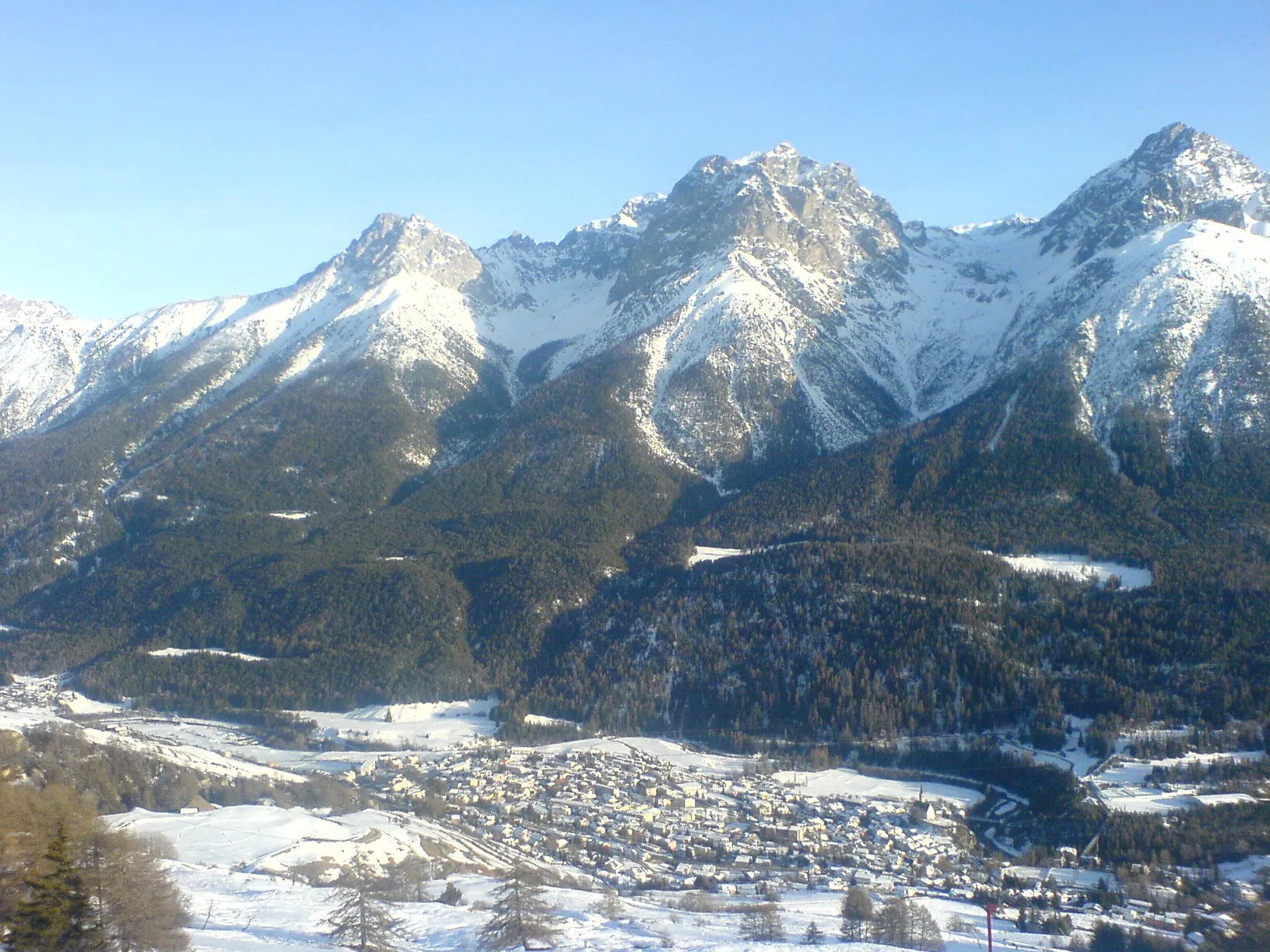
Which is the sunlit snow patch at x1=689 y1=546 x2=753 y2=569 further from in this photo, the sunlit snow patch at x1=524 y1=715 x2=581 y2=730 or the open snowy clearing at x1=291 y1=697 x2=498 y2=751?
the open snowy clearing at x1=291 y1=697 x2=498 y2=751

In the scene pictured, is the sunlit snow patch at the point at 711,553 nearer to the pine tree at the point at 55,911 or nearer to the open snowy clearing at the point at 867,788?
the open snowy clearing at the point at 867,788

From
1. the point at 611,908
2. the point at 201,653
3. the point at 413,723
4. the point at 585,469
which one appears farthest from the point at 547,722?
the point at 585,469

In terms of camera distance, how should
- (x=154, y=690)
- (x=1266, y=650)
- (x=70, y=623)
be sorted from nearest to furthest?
(x=1266, y=650) → (x=154, y=690) → (x=70, y=623)

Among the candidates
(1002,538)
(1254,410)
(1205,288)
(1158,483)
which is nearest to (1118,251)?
(1205,288)

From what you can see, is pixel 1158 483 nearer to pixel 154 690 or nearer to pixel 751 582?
pixel 751 582

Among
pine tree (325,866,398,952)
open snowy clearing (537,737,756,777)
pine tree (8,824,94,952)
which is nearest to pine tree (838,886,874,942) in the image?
pine tree (325,866,398,952)

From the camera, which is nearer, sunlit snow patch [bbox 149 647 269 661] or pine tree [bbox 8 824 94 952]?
pine tree [bbox 8 824 94 952]
